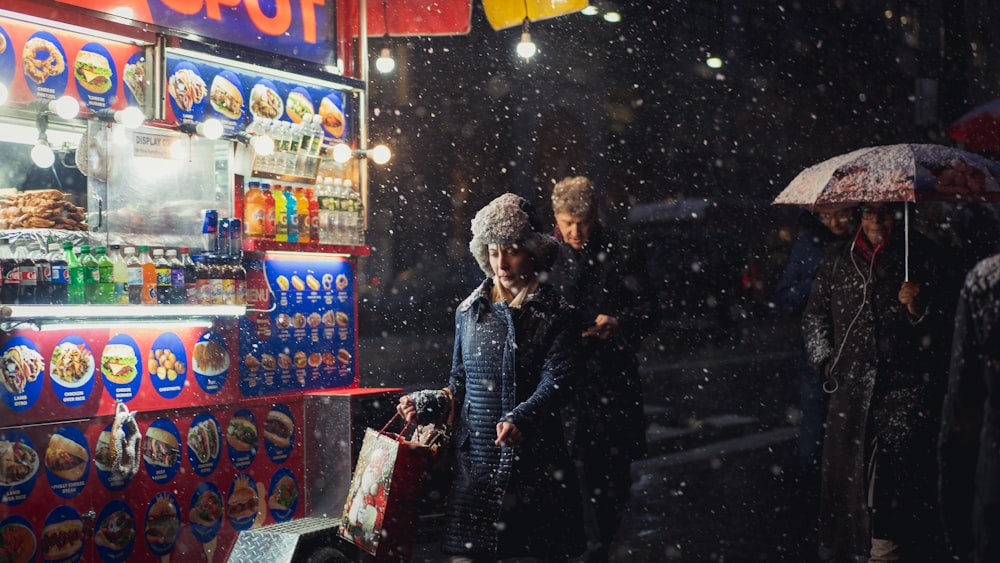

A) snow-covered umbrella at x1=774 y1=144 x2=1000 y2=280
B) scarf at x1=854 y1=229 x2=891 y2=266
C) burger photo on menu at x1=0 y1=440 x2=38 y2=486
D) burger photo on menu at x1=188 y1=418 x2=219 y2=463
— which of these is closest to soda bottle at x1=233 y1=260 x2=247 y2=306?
burger photo on menu at x1=188 y1=418 x2=219 y2=463

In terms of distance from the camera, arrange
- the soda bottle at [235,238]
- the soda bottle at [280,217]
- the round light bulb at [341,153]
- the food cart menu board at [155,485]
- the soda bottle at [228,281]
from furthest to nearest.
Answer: the round light bulb at [341,153], the soda bottle at [280,217], the soda bottle at [235,238], the soda bottle at [228,281], the food cart menu board at [155,485]

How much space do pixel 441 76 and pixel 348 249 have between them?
85.3ft

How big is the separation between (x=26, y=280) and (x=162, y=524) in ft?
5.54

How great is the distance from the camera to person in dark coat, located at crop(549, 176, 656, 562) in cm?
621

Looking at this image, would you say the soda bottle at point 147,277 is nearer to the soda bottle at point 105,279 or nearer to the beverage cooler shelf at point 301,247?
the soda bottle at point 105,279

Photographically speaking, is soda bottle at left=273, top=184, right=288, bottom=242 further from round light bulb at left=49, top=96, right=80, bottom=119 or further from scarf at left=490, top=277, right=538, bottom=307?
scarf at left=490, top=277, right=538, bottom=307

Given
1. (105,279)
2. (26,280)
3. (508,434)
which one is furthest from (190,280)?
(508,434)

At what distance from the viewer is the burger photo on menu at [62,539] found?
17.3ft

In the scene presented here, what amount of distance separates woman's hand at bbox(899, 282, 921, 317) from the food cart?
10.8 ft

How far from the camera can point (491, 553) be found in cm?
476

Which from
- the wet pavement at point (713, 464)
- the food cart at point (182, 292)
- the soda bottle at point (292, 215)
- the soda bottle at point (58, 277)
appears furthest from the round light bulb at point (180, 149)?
the wet pavement at point (713, 464)

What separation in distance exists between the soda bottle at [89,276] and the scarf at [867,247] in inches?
177

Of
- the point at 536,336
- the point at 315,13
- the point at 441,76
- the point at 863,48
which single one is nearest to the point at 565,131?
the point at 441,76

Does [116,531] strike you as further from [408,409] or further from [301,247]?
[301,247]
